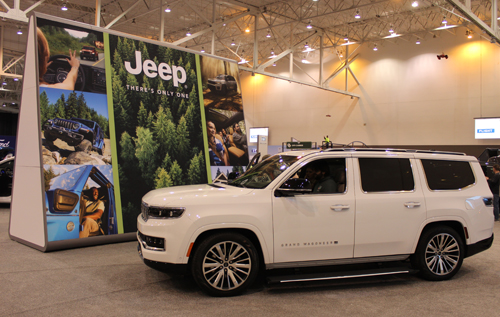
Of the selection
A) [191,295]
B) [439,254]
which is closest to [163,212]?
[191,295]

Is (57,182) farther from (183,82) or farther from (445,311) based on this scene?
(445,311)

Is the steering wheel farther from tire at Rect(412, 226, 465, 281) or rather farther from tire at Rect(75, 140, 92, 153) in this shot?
tire at Rect(412, 226, 465, 281)

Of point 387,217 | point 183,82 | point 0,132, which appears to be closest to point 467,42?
point 183,82

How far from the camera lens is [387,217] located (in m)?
4.91

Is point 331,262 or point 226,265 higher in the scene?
point 226,265

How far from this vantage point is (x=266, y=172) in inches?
203

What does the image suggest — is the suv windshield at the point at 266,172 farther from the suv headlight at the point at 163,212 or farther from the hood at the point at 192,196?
the suv headlight at the point at 163,212

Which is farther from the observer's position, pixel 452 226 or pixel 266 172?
pixel 452 226

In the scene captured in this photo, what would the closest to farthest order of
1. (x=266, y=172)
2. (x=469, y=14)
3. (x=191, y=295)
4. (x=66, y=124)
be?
(x=191, y=295) → (x=266, y=172) → (x=66, y=124) → (x=469, y=14)

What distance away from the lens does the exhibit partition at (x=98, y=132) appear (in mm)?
6598

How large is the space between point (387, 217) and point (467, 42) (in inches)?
913

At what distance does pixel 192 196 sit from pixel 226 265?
0.85m

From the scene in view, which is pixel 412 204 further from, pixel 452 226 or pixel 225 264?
pixel 225 264

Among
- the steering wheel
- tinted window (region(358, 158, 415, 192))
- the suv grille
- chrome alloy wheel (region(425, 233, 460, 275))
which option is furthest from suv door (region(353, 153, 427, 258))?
the steering wheel
